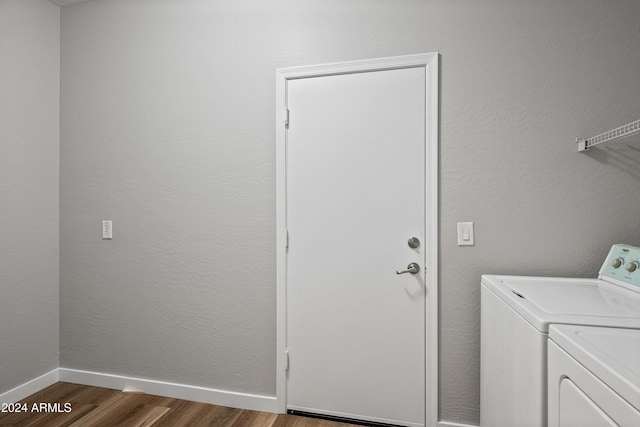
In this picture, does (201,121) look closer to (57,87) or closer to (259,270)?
(259,270)

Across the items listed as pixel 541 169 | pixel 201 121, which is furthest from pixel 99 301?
pixel 541 169

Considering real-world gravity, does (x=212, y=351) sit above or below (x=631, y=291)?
below

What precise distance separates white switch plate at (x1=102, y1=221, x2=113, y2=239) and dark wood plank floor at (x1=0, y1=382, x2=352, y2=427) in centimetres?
102

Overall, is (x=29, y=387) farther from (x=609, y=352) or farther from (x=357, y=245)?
(x=609, y=352)

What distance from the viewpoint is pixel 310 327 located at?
185 cm

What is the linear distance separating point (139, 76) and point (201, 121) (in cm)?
56

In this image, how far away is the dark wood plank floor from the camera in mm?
1773

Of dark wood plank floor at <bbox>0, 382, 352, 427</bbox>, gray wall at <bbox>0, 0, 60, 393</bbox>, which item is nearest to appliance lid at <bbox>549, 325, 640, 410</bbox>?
dark wood plank floor at <bbox>0, 382, 352, 427</bbox>

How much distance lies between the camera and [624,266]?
1329 mm

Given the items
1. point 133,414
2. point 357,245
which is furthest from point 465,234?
point 133,414

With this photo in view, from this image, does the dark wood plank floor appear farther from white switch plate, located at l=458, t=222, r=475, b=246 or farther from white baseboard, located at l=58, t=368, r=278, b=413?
white switch plate, located at l=458, t=222, r=475, b=246

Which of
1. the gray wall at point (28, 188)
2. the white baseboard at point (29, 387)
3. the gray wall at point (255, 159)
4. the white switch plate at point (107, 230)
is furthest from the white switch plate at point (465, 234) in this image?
the white baseboard at point (29, 387)

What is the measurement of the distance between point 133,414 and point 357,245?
5.33ft

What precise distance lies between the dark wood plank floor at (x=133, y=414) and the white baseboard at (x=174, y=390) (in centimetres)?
3
